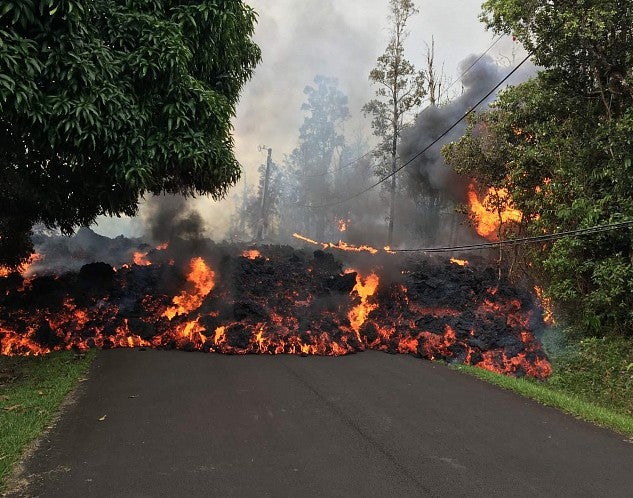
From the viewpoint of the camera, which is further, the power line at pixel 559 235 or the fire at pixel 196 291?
the fire at pixel 196 291

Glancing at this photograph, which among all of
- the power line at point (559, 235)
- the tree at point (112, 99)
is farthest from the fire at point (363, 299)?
the tree at point (112, 99)

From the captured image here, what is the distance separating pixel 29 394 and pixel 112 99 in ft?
16.0

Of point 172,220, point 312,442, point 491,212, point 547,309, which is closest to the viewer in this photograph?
point 312,442

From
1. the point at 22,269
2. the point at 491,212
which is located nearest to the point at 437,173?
the point at 491,212

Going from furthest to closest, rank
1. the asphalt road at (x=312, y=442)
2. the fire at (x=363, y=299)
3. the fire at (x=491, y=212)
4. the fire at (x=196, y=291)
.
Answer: the fire at (x=491, y=212), the fire at (x=363, y=299), the fire at (x=196, y=291), the asphalt road at (x=312, y=442)

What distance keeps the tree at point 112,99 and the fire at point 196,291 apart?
5.14 m

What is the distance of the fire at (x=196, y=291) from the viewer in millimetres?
13789

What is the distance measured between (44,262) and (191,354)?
10.7 metres

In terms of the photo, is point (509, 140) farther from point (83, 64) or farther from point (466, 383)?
point (83, 64)

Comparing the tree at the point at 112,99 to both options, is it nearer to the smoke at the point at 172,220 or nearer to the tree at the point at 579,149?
the tree at the point at 579,149

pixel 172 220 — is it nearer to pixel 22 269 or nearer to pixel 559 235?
pixel 22 269

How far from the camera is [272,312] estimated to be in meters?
14.0

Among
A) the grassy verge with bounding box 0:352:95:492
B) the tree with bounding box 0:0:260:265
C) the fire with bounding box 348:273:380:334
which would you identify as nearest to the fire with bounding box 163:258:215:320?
the grassy verge with bounding box 0:352:95:492

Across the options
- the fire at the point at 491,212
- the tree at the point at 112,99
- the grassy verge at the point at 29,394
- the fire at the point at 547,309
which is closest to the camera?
the grassy verge at the point at 29,394
